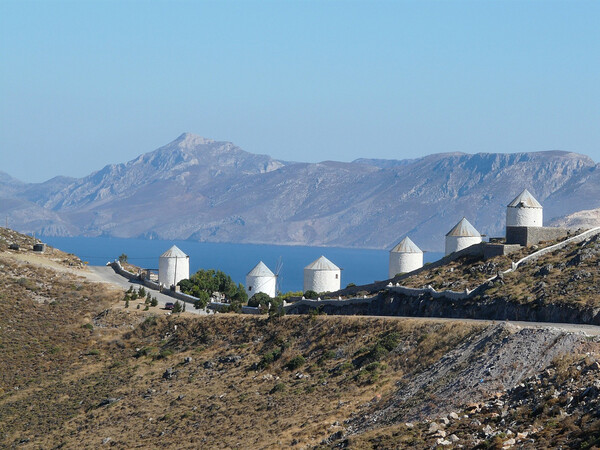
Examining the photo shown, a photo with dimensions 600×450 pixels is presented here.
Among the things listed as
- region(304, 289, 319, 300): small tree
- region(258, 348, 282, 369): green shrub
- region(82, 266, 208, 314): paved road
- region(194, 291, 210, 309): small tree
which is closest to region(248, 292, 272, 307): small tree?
region(304, 289, 319, 300): small tree

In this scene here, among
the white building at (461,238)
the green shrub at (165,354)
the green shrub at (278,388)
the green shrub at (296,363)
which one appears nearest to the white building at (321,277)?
the white building at (461,238)

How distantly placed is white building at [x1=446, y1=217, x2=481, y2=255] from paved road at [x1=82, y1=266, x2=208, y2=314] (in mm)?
17339

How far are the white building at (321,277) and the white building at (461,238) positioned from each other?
25.5 ft

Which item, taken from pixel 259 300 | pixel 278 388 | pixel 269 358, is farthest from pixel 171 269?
pixel 278 388

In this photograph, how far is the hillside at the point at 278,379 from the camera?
26.6m

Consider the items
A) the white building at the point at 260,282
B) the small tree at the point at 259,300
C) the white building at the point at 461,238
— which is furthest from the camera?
the white building at the point at 260,282

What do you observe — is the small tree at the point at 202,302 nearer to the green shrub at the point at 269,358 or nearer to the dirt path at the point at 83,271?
the dirt path at the point at 83,271

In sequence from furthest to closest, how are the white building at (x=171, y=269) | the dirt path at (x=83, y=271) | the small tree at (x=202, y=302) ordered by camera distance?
the white building at (x=171, y=269) < the dirt path at (x=83, y=271) < the small tree at (x=202, y=302)

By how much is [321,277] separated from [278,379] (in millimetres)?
27811

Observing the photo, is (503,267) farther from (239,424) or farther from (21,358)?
(21,358)

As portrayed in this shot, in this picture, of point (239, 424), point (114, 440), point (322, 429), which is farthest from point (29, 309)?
point (322, 429)

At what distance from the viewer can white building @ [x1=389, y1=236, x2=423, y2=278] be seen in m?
67.6

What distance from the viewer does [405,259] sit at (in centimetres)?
6769

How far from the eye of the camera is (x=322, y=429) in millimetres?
32219
